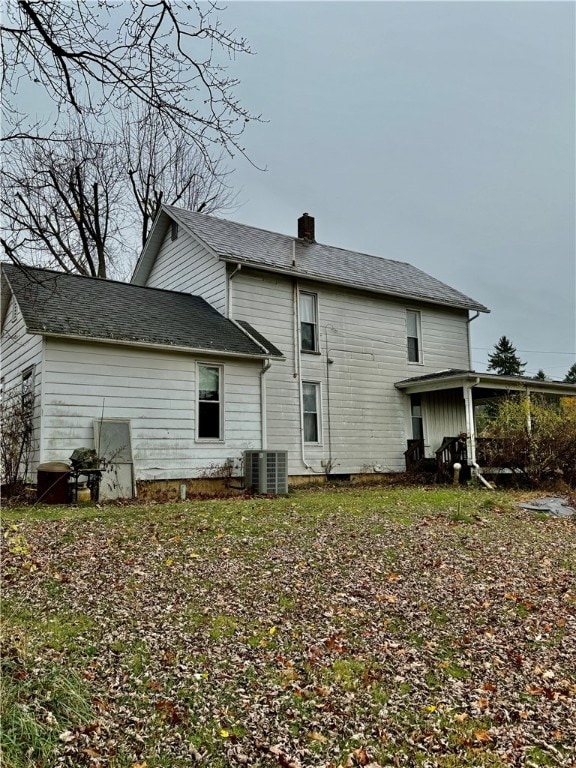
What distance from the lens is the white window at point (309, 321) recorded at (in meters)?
14.4

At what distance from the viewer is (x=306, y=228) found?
17.0 metres

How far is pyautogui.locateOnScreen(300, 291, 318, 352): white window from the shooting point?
1441cm

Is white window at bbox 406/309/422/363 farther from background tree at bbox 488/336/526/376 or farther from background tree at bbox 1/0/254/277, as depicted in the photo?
background tree at bbox 488/336/526/376

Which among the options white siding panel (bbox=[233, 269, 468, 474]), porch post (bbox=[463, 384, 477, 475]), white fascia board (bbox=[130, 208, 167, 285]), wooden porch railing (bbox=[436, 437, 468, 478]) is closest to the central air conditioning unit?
white siding panel (bbox=[233, 269, 468, 474])

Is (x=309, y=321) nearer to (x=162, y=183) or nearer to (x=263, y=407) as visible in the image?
(x=263, y=407)

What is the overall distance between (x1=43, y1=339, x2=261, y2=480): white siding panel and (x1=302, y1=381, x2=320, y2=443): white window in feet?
6.17

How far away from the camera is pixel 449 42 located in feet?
18.6

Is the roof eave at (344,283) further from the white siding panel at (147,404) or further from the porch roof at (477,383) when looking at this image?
the white siding panel at (147,404)

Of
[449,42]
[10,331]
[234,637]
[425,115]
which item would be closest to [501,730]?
[234,637]

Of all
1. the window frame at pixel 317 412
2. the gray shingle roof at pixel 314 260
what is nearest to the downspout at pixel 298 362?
the window frame at pixel 317 412

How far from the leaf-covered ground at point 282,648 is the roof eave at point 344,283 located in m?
7.41

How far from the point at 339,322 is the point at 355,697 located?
12291mm

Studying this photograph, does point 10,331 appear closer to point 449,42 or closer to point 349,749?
point 449,42

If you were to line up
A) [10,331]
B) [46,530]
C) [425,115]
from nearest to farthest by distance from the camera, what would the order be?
1. [46,530]
2. [425,115]
3. [10,331]
